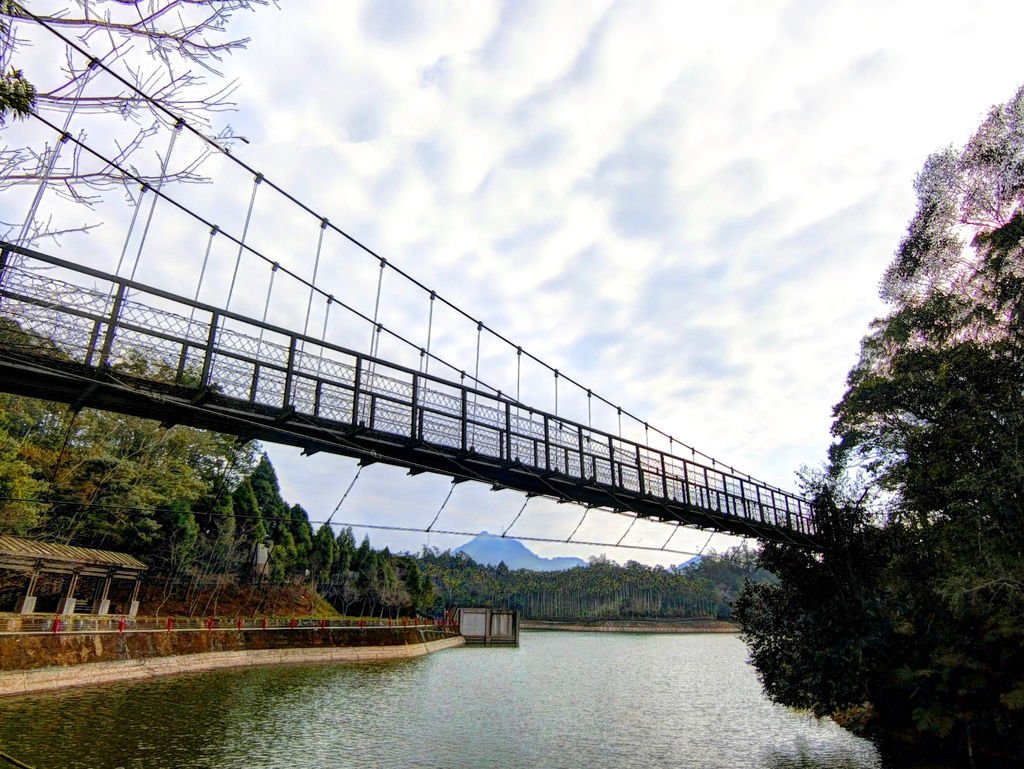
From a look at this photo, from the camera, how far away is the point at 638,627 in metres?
113

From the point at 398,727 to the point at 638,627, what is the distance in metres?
106

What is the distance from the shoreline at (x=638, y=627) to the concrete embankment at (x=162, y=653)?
79627 millimetres

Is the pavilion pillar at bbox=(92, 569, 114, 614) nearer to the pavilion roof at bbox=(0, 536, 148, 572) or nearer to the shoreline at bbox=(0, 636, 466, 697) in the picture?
the pavilion roof at bbox=(0, 536, 148, 572)

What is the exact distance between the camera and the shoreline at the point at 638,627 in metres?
112

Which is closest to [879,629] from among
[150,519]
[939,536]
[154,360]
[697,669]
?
[939,536]

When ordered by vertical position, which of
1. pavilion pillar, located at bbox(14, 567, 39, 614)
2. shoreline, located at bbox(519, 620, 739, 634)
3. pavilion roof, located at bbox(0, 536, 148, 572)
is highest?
pavilion roof, located at bbox(0, 536, 148, 572)

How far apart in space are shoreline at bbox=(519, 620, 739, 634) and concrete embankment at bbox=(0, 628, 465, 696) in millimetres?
79627

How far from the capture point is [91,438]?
35688 millimetres

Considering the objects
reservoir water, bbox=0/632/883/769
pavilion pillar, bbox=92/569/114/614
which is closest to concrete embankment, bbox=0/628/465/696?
reservoir water, bbox=0/632/883/769

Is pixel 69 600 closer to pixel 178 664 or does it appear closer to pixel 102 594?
pixel 102 594

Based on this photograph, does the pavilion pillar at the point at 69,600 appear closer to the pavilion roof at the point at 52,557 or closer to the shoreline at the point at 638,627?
the pavilion roof at the point at 52,557

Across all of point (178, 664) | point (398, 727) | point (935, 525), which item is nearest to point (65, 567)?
point (178, 664)

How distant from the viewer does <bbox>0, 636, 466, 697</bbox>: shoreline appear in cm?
1869

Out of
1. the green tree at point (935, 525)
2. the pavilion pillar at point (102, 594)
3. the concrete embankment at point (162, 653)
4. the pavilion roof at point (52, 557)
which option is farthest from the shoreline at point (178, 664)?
the green tree at point (935, 525)
